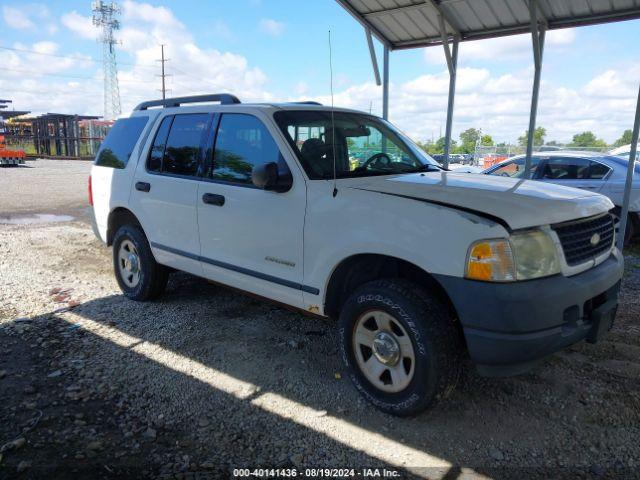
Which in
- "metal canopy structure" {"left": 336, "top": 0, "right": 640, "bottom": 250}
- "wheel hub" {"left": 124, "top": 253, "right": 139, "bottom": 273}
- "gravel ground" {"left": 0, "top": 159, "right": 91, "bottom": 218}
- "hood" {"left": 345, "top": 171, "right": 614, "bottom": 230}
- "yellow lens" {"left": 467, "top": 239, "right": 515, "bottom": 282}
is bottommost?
"gravel ground" {"left": 0, "top": 159, "right": 91, "bottom": 218}

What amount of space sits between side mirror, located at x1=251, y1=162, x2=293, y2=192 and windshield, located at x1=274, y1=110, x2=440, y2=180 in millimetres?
182

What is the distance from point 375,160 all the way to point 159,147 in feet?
7.10

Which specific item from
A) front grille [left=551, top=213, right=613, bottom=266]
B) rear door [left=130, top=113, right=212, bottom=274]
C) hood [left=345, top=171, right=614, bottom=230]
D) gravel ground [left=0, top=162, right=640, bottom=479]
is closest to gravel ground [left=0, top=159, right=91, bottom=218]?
rear door [left=130, top=113, right=212, bottom=274]

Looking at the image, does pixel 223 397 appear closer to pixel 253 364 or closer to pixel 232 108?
pixel 253 364

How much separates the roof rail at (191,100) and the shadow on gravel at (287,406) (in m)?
2.07

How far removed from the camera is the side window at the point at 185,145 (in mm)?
4273

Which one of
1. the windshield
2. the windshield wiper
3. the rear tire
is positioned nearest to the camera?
the windshield

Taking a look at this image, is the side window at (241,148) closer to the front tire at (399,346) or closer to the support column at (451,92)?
the front tire at (399,346)

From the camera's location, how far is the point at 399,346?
2992mm

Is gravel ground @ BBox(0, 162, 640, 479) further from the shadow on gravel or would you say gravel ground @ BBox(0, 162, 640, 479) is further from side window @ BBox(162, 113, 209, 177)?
side window @ BBox(162, 113, 209, 177)

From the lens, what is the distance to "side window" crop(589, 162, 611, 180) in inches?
307

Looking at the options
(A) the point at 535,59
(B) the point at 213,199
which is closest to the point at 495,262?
(B) the point at 213,199

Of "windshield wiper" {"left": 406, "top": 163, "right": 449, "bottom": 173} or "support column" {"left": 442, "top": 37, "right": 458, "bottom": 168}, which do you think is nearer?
"windshield wiper" {"left": 406, "top": 163, "right": 449, "bottom": 173}

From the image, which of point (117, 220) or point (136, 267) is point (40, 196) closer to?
point (117, 220)
